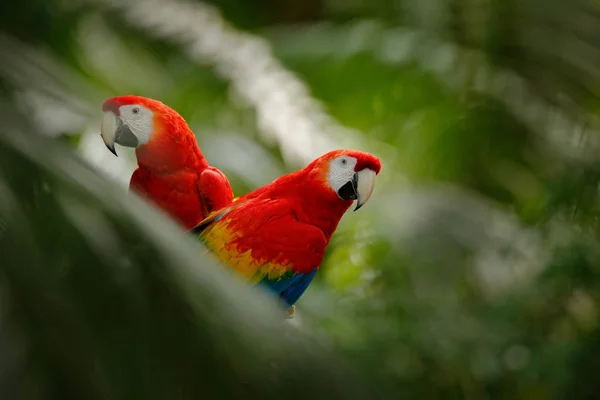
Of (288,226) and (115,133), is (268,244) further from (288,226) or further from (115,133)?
(115,133)

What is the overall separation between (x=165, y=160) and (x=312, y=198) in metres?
0.11

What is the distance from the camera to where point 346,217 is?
0.93 meters

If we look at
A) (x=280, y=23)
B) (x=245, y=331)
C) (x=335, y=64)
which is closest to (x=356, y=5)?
(x=335, y=64)

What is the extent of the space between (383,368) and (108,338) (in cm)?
49

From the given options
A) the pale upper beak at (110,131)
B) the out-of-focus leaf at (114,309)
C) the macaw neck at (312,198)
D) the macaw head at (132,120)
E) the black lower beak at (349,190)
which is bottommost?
the out-of-focus leaf at (114,309)

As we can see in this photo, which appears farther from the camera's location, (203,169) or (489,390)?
(489,390)

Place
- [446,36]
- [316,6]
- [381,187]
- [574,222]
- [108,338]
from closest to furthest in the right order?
[108,338] < [574,222] < [446,36] < [381,187] < [316,6]

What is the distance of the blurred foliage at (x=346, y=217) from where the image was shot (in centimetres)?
20

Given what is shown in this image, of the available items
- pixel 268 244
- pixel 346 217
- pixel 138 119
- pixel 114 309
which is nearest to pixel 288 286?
pixel 268 244

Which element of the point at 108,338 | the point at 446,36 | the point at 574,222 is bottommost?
the point at 108,338

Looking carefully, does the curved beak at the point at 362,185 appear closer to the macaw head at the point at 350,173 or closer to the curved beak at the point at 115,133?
the macaw head at the point at 350,173

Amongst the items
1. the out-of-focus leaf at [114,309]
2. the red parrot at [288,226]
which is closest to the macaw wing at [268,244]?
the red parrot at [288,226]

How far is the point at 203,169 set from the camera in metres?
0.51

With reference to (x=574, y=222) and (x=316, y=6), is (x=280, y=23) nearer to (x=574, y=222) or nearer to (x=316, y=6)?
(x=316, y=6)
